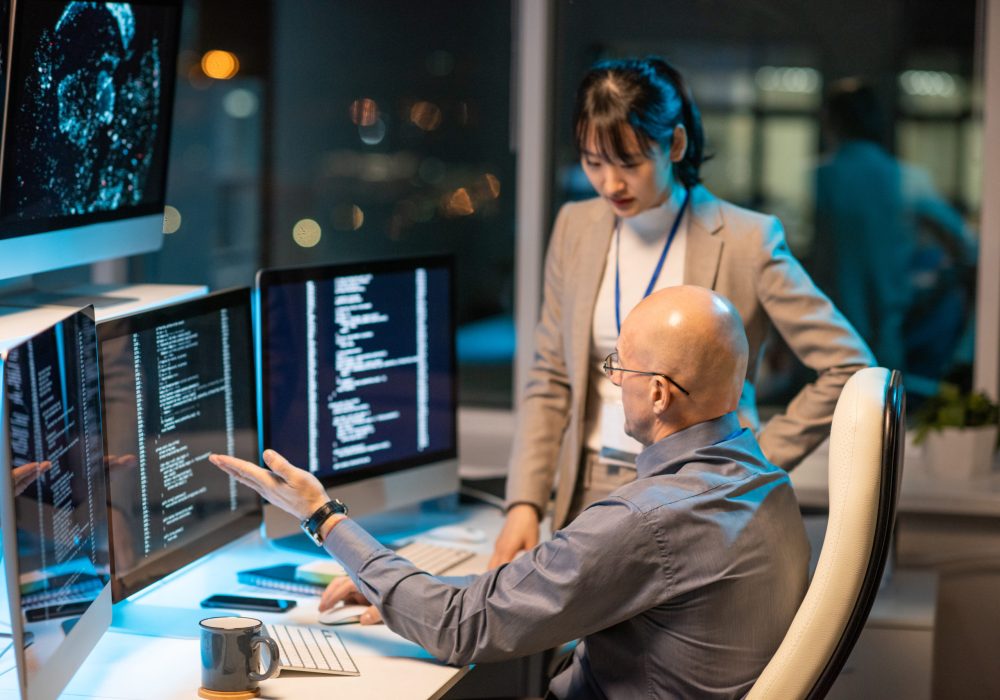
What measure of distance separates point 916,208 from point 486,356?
4.18 feet

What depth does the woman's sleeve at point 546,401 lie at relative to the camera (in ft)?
7.68

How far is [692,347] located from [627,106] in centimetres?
62

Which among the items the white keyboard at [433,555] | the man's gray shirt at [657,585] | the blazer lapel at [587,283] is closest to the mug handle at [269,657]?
the man's gray shirt at [657,585]

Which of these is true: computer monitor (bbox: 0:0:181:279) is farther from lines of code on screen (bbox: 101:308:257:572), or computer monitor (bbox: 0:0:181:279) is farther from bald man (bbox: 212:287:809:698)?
bald man (bbox: 212:287:809:698)

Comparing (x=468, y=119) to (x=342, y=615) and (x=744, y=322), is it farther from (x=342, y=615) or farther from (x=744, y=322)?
(x=342, y=615)

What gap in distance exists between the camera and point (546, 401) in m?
2.41

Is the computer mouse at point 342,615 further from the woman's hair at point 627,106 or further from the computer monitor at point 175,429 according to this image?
the woman's hair at point 627,106

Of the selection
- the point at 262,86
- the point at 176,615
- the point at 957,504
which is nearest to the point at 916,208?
the point at 957,504

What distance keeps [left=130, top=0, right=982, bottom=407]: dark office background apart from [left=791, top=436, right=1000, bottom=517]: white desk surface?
14.4 inches

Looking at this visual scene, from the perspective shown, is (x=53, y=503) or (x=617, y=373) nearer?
(x=53, y=503)

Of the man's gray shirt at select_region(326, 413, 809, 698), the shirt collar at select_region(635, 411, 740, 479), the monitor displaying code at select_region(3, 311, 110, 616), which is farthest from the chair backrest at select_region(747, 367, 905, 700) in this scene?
the monitor displaying code at select_region(3, 311, 110, 616)

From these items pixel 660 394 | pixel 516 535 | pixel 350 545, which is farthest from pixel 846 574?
pixel 516 535

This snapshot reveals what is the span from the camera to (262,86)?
3574 millimetres

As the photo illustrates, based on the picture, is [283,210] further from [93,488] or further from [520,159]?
[93,488]
